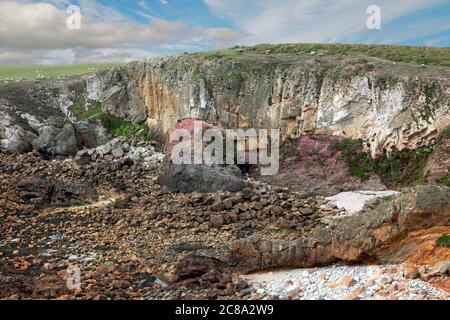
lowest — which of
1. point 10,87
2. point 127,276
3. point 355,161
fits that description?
point 127,276

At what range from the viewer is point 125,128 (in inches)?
2116

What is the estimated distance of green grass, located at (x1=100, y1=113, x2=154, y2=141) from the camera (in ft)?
171

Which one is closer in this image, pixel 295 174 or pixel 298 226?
pixel 298 226

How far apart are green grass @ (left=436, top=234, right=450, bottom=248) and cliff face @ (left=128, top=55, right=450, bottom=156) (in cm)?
1836

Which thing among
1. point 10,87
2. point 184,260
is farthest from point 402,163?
point 10,87

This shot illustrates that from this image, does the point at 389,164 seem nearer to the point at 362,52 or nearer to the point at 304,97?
the point at 304,97

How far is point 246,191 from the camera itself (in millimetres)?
34688

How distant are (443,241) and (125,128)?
1652 inches

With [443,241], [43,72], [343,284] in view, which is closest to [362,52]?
[443,241]

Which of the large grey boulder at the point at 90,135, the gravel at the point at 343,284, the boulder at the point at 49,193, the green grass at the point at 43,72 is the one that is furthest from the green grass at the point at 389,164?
the green grass at the point at 43,72

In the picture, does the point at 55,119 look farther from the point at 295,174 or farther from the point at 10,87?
the point at 295,174

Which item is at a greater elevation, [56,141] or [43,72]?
[43,72]

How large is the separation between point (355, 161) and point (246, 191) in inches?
425

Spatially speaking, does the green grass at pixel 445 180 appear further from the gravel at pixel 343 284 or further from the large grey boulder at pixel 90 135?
the large grey boulder at pixel 90 135
